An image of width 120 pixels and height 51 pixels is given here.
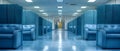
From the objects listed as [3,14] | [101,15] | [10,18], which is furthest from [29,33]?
[101,15]

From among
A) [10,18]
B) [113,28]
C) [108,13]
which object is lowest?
[113,28]

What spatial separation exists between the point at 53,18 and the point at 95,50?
30.9 m

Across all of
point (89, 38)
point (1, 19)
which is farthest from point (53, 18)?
point (1, 19)

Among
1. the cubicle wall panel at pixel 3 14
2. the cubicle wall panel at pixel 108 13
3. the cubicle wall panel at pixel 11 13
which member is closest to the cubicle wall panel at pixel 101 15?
the cubicle wall panel at pixel 108 13

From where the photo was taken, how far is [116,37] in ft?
23.1

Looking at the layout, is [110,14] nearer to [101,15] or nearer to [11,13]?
[101,15]

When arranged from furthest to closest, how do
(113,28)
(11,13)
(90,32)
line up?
(90,32)
(11,13)
(113,28)

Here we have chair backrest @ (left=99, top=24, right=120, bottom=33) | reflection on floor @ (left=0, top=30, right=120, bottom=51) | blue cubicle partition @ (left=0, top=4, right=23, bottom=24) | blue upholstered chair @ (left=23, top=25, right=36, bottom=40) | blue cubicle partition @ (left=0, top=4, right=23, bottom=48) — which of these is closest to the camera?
reflection on floor @ (left=0, top=30, right=120, bottom=51)

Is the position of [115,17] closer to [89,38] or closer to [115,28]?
[115,28]

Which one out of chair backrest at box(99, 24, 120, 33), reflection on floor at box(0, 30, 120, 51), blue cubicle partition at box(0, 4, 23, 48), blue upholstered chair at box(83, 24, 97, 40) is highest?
blue cubicle partition at box(0, 4, 23, 48)

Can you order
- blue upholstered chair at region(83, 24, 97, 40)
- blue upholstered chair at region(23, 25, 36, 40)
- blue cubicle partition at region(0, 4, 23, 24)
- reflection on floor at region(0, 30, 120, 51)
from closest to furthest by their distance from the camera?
1. reflection on floor at region(0, 30, 120, 51)
2. blue cubicle partition at region(0, 4, 23, 24)
3. blue upholstered chair at region(23, 25, 36, 40)
4. blue upholstered chair at region(83, 24, 97, 40)

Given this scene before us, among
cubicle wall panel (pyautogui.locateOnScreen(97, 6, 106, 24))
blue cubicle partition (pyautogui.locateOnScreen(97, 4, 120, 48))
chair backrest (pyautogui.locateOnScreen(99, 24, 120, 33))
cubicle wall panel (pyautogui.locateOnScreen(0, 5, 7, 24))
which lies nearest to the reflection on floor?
blue cubicle partition (pyautogui.locateOnScreen(97, 4, 120, 48))

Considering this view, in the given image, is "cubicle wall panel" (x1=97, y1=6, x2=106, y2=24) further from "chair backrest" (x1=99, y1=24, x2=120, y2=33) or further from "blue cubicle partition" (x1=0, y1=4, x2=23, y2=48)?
"blue cubicle partition" (x1=0, y1=4, x2=23, y2=48)

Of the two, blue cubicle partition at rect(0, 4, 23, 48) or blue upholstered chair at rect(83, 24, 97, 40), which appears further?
blue upholstered chair at rect(83, 24, 97, 40)
